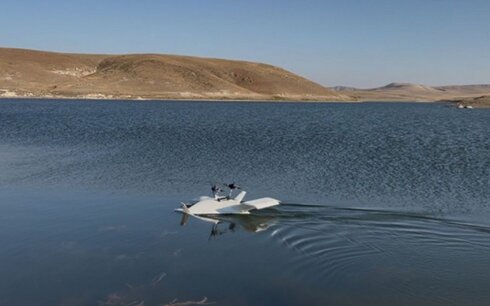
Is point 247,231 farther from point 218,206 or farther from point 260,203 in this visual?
point 260,203

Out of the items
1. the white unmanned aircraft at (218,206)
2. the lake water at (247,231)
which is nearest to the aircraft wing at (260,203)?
the white unmanned aircraft at (218,206)

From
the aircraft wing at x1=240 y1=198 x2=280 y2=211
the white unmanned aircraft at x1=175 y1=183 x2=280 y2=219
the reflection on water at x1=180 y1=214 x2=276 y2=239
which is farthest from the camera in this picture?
the aircraft wing at x1=240 y1=198 x2=280 y2=211

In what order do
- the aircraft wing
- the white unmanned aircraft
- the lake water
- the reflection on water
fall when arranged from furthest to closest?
1. the aircraft wing
2. the white unmanned aircraft
3. the reflection on water
4. the lake water

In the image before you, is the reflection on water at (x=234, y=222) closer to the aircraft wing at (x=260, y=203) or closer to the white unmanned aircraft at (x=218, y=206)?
the white unmanned aircraft at (x=218, y=206)

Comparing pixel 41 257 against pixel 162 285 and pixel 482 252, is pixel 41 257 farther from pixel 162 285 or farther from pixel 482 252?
pixel 482 252

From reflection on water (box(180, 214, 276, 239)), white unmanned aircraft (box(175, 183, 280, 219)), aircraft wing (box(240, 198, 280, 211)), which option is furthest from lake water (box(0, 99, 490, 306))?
white unmanned aircraft (box(175, 183, 280, 219))

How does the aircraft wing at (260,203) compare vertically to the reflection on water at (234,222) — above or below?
above

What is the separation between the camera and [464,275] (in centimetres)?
1953

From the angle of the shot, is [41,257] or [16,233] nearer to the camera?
[41,257]

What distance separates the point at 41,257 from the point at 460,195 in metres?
25.4

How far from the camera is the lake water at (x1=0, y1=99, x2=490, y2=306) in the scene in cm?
1786

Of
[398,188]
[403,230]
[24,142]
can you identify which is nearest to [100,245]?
[403,230]

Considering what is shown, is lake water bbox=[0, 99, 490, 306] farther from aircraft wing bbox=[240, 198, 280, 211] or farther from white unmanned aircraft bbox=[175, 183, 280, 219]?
white unmanned aircraft bbox=[175, 183, 280, 219]

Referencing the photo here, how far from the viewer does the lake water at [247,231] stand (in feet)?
58.6
